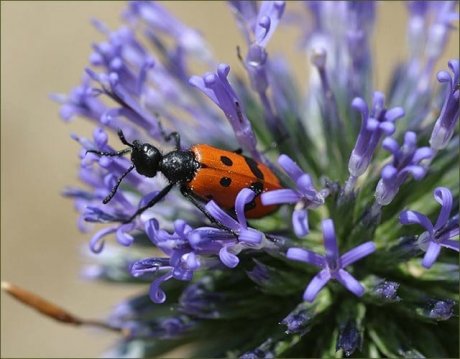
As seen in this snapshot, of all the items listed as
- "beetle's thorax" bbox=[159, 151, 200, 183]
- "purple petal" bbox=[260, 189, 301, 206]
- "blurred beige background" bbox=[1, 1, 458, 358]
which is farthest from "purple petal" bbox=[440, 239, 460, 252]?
"blurred beige background" bbox=[1, 1, 458, 358]

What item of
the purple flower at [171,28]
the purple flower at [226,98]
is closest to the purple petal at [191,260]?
→ the purple flower at [226,98]

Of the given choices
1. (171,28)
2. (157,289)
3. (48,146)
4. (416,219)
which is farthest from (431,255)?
(48,146)

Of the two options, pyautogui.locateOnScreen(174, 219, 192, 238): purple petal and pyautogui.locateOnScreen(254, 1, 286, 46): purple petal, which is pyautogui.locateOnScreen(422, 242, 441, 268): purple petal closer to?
pyautogui.locateOnScreen(174, 219, 192, 238): purple petal

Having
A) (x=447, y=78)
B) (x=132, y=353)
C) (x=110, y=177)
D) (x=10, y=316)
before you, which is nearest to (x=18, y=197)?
(x=10, y=316)

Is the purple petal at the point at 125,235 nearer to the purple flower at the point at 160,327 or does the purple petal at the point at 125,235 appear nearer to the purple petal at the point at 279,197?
the purple flower at the point at 160,327

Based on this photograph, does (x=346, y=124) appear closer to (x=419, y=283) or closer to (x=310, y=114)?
(x=310, y=114)

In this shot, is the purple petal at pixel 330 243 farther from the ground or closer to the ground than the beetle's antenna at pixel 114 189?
closer to the ground
